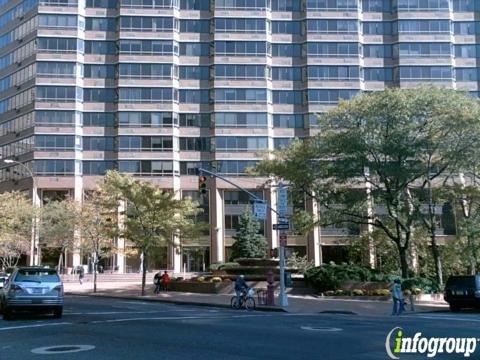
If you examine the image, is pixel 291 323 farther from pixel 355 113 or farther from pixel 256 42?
pixel 256 42

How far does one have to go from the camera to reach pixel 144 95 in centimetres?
7919

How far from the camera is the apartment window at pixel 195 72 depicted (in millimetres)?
81062

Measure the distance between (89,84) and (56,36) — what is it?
7490 mm

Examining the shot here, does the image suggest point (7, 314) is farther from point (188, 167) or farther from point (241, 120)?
point (241, 120)

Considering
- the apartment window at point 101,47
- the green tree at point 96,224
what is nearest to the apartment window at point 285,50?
the apartment window at point 101,47

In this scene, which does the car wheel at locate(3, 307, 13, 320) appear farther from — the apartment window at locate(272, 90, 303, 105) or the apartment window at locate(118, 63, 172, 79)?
the apartment window at locate(272, 90, 303, 105)

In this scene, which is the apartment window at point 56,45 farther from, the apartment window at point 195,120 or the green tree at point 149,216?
the green tree at point 149,216

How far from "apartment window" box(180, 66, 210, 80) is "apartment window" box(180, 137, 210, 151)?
8259 millimetres

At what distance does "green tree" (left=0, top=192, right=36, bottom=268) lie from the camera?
57.4 m

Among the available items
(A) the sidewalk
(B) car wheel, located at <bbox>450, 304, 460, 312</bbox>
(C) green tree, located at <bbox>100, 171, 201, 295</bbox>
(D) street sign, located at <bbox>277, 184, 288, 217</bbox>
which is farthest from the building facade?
(B) car wheel, located at <bbox>450, 304, 460, 312</bbox>

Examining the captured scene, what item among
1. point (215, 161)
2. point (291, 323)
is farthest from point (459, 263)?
point (215, 161)

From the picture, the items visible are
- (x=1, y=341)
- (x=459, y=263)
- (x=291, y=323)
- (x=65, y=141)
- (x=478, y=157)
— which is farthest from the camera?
(x=65, y=141)

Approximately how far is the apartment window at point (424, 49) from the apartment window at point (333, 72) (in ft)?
22.9

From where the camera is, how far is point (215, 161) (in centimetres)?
7862
